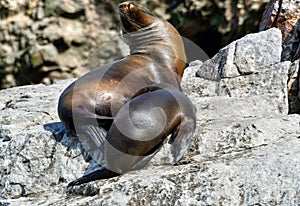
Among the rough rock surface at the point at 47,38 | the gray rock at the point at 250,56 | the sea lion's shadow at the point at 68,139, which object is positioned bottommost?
the rough rock surface at the point at 47,38

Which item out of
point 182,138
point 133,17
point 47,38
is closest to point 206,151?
point 182,138

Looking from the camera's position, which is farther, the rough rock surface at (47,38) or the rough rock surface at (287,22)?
the rough rock surface at (47,38)

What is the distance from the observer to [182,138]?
16.4 feet

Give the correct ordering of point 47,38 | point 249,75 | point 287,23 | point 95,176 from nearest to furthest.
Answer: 1. point 95,176
2. point 249,75
3. point 287,23
4. point 47,38

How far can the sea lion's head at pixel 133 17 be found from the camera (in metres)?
6.37

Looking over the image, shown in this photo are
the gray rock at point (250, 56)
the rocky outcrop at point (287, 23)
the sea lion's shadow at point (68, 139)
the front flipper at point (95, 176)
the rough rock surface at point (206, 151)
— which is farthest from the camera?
the rocky outcrop at point (287, 23)

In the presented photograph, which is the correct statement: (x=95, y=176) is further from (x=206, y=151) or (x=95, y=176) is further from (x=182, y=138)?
(x=206, y=151)

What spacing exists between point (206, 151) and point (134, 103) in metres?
0.54

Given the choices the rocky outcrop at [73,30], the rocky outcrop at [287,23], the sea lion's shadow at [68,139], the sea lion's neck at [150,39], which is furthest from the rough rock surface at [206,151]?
the rocky outcrop at [73,30]

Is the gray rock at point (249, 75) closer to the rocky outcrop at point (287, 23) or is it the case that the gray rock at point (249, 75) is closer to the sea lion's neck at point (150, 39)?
the sea lion's neck at point (150, 39)

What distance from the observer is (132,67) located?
5805 mm

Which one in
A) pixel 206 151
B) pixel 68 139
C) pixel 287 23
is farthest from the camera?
pixel 287 23

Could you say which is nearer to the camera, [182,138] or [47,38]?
[182,138]

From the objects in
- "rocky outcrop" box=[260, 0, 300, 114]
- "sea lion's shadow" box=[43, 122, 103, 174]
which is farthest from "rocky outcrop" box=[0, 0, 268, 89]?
"sea lion's shadow" box=[43, 122, 103, 174]
